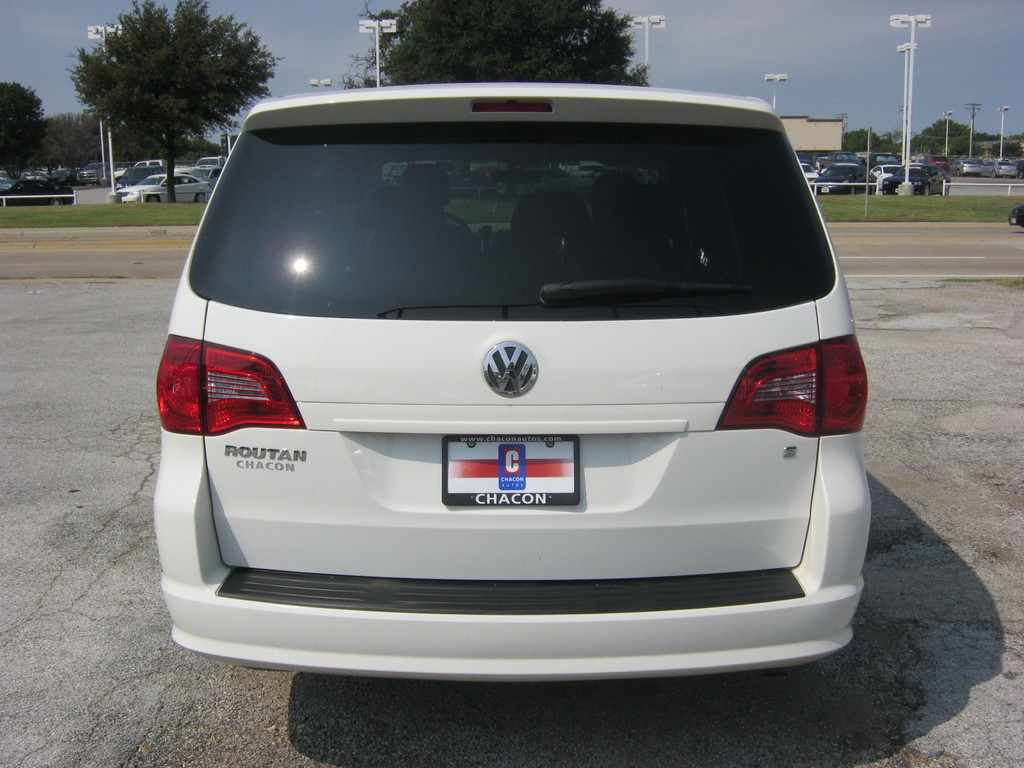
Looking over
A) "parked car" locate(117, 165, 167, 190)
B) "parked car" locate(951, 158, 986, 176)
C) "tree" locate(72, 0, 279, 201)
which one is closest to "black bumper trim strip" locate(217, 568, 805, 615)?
"tree" locate(72, 0, 279, 201)

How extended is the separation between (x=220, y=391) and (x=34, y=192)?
50.6 metres

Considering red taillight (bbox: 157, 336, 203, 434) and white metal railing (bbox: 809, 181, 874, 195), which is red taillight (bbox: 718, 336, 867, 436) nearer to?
red taillight (bbox: 157, 336, 203, 434)

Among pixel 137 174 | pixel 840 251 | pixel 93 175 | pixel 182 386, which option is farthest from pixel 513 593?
pixel 93 175

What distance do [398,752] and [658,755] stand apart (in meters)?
0.80

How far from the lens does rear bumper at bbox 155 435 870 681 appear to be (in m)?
2.62

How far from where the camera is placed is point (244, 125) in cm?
293

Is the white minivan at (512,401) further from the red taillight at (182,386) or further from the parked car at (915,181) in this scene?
the parked car at (915,181)

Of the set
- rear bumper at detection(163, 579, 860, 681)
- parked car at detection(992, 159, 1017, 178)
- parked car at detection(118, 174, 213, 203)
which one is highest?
parked car at detection(992, 159, 1017, 178)

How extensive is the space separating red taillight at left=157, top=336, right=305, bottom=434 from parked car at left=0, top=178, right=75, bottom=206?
44939 millimetres

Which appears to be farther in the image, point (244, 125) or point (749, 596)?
point (244, 125)

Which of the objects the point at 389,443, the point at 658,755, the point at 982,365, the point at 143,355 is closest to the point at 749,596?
the point at 658,755

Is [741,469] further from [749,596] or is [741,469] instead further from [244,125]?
[244,125]

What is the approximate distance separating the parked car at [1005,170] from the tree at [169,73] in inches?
2267

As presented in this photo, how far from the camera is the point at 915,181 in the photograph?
4312cm
